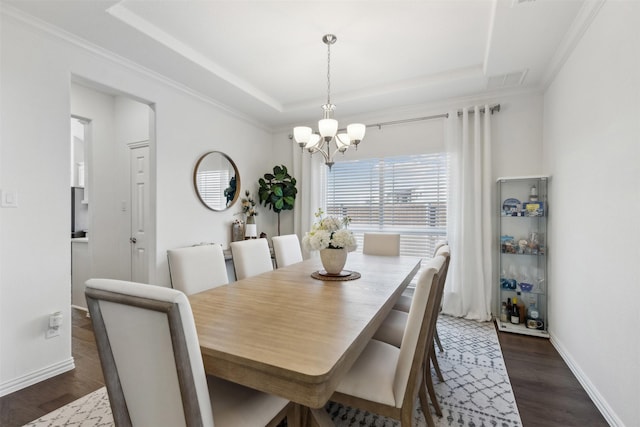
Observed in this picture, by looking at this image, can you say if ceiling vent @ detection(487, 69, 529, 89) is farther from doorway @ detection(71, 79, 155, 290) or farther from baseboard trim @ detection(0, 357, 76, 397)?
baseboard trim @ detection(0, 357, 76, 397)

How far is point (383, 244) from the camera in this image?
11.2 feet

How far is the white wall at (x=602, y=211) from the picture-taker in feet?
5.14

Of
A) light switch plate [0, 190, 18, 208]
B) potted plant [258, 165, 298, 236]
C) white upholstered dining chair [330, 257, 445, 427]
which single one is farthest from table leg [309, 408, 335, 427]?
potted plant [258, 165, 298, 236]

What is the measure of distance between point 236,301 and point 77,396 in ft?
4.75

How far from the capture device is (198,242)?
11.4 feet

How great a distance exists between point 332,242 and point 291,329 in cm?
100

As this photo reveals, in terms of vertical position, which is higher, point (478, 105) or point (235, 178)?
point (478, 105)

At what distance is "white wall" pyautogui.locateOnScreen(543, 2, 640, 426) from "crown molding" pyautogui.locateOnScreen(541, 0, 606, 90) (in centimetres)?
5

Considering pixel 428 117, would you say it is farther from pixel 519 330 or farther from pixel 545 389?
pixel 545 389

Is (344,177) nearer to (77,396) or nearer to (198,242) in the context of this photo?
(198,242)

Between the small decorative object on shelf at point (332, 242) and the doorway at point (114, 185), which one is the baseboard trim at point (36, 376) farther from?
the small decorative object on shelf at point (332, 242)

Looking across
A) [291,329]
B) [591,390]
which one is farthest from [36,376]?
[591,390]

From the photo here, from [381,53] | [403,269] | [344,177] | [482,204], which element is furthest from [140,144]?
[482,204]

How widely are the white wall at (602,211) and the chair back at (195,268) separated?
8.15ft
